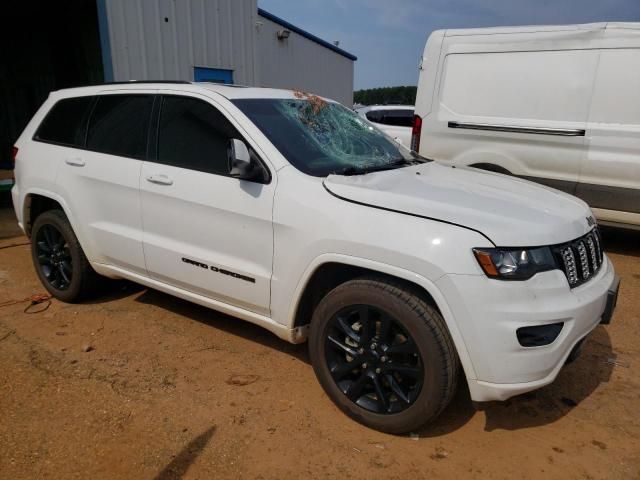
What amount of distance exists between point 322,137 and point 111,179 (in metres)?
1.55

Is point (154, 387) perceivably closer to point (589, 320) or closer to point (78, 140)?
point (78, 140)

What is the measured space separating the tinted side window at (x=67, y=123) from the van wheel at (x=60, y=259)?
2.01ft

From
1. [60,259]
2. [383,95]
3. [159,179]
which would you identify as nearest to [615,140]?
[159,179]

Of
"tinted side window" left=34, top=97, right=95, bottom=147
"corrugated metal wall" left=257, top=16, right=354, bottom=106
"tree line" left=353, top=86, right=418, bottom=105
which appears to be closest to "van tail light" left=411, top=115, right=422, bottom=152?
"tinted side window" left=34, top=97, right=95, bottom=147

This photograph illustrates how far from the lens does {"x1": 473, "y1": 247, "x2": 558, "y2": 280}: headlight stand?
2.18 m

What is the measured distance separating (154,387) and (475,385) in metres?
1.87

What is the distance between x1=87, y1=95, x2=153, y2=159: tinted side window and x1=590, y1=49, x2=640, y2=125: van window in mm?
4564

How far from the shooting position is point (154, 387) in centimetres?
295

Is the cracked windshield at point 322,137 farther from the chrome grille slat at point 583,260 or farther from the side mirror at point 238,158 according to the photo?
the chrome grille slat at point 583,260

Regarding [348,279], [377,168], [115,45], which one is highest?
[115,45]

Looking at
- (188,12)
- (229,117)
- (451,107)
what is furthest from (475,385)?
(188,12)

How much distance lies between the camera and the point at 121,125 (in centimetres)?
357

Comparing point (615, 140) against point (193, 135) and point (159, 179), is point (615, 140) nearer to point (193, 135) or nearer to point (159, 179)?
point (193, 135)

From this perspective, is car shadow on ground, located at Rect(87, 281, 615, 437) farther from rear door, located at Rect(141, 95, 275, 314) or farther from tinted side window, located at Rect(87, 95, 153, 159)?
tinted side window, located at Rect(87, 95, 153, 159)
